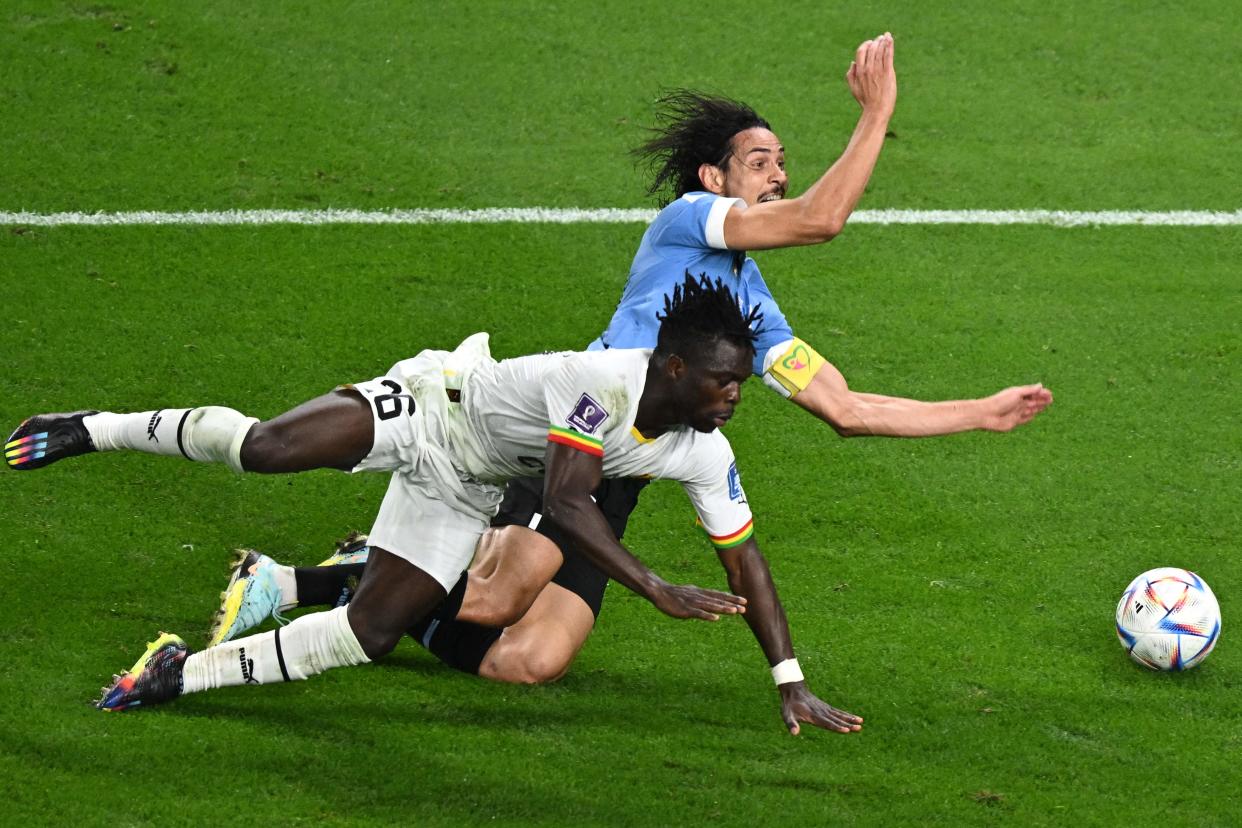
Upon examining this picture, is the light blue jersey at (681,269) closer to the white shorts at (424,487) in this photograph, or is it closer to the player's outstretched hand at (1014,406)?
the white shorts at (424,487)

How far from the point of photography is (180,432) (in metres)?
5.64

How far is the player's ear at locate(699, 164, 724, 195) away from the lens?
6.32 meters

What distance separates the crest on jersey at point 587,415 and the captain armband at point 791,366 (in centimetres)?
111

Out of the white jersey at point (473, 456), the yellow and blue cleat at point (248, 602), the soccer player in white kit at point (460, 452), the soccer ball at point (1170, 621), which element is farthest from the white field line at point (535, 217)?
the soccer ball at point (1170, 621)

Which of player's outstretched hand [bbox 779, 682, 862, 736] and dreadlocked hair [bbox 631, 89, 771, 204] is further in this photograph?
dreadlocked hair [bbox 631, 89, 771, 204]

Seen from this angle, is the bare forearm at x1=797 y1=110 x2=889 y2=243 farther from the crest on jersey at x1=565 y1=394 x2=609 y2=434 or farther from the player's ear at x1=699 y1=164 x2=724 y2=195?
the player's ear at x1=699 y1=164 x2=724 y2=195

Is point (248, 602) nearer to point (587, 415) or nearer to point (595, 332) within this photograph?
point (587, 415)

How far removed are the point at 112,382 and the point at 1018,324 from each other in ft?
14.5

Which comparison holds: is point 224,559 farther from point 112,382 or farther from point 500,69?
point 500,69

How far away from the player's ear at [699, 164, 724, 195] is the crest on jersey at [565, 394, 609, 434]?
5.02ft

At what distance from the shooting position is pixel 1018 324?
8.41 meters

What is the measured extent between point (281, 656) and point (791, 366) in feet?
6.77

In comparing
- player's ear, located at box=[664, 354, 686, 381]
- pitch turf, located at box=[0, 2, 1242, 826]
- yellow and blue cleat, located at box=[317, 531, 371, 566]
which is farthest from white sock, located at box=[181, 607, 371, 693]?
player's ear, located at box=[664, 354, 686, 381]

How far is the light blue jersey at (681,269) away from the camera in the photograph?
5789 millimetres
